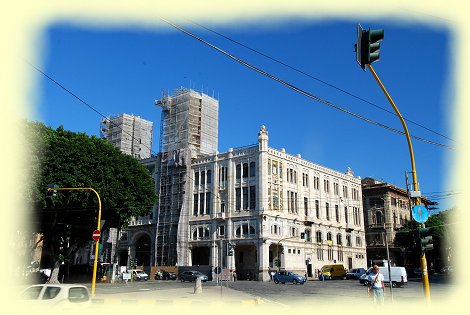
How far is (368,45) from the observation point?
10062 millimetres

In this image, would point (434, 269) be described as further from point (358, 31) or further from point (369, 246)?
point (358, 31)

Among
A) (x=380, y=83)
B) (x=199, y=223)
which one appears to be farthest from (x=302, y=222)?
(x=380, y=83)

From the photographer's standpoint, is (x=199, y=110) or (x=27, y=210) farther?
(x=199, y=110)

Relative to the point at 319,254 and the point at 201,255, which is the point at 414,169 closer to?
the point at 201,255

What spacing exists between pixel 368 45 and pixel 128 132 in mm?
66083

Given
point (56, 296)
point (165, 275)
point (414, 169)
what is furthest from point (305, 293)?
point (165, 275)

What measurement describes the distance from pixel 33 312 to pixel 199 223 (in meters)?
45.2

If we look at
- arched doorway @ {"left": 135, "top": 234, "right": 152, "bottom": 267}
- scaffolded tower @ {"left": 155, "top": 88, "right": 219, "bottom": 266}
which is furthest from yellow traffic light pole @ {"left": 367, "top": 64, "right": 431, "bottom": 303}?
arched doorway @ {"left": 135, "top": 234, "right": 152, "bottom": 267}

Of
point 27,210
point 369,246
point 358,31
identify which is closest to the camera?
point 358,31

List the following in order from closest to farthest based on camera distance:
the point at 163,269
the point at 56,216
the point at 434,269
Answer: the point at 56,216 < the point at 163,269 < the point at 434,269

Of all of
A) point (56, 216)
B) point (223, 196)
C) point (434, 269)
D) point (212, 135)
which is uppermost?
point (212, 135)

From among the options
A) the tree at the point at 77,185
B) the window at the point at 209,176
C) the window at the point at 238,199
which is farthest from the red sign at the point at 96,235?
the window at the point at 209,176

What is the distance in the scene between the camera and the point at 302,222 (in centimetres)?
5712

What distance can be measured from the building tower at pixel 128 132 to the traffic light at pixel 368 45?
62.5 meters
